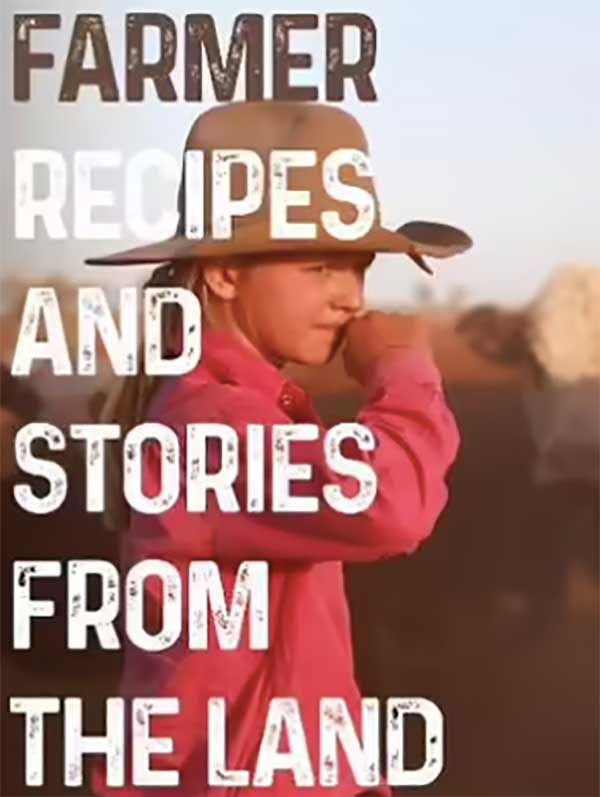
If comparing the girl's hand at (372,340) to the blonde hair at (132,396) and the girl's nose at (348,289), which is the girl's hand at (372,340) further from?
the blonde hair at (132,396)

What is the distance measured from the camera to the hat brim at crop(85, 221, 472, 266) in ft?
3.86

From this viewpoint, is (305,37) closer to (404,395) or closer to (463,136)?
(463,136)

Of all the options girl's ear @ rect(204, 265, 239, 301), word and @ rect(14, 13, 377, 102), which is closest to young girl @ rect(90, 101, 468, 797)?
girl's ear @ rect(204, 265, 239, 301)

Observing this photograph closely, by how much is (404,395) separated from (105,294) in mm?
263

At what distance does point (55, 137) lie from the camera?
1.17 metres

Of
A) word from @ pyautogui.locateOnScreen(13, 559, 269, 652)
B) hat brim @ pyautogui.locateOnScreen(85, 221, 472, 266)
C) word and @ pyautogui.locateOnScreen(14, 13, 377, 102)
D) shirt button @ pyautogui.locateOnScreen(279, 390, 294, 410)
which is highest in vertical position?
word and @ pyautogui.locateOnScreen(14, 13, 377, 102)

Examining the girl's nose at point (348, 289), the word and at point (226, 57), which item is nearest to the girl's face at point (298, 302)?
the girl's nose at point (348, 289)

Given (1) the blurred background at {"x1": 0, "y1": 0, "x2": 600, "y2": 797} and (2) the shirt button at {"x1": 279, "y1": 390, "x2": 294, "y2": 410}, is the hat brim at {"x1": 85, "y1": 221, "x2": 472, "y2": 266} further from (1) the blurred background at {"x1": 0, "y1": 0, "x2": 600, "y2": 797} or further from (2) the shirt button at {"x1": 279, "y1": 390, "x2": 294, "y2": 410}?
(2) the shirt button at {"x1": 279, "y1": 390, "x2": 294, "y2": 410}

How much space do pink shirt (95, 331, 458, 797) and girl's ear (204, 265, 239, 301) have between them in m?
0.04

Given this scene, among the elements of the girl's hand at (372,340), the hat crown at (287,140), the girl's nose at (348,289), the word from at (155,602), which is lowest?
the word from at (155,602)

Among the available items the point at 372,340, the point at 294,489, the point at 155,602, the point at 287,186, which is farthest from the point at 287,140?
the point at 155,602

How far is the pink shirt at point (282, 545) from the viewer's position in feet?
3.87

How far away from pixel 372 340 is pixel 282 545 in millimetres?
187

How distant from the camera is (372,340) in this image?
3.91 feet
